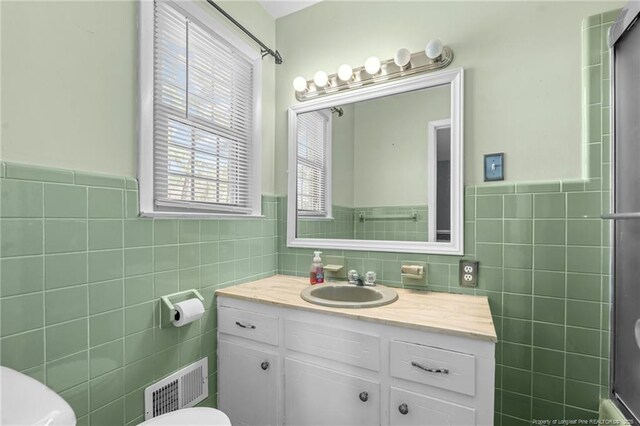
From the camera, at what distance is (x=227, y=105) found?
1.78 metres

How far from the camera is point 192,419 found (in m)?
1.10

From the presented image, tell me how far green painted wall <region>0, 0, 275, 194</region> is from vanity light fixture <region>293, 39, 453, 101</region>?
3.23 ft

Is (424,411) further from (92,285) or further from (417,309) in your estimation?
(92,285)

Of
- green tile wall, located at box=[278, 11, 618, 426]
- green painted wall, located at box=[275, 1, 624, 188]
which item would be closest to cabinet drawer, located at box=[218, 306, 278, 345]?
green tile wall, located at box=[278, 11, 618, 426]

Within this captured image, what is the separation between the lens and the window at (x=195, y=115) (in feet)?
4.38

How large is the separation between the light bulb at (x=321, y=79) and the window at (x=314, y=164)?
0.57 ft

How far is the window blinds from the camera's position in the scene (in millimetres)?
1415

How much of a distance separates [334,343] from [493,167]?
113 cm

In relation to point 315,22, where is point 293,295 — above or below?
below

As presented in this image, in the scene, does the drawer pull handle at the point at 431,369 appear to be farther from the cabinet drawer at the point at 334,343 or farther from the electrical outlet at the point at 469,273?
the electrical outlet at the point at 469,273

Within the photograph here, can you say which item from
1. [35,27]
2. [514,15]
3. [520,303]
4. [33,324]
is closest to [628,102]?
[514,15]

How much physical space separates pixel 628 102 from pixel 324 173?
4.70 feet

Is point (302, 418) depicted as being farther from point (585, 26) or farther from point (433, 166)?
point (585, 26)

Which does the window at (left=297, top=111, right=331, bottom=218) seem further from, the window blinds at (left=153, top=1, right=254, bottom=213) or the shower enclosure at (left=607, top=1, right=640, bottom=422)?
the shower enclosure at (left=607, top=1, right=640, bottom=422)
